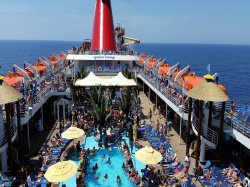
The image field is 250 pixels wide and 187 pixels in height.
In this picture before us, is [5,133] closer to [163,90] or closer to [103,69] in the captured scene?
[163,90]

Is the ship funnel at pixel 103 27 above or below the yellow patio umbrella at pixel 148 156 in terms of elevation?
above

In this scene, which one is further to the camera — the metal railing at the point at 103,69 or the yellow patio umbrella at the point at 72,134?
the metal railing at the point at 103,69

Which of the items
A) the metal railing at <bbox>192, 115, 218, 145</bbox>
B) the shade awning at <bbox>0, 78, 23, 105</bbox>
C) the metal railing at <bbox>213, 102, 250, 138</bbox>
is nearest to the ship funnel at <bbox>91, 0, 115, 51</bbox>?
the metal railing at <bbox>213, 102, 250, 138</bbox>

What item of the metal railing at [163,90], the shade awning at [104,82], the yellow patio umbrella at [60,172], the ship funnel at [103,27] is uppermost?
the ship funnel at [103,27]

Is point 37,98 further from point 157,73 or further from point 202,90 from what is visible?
point 157,73

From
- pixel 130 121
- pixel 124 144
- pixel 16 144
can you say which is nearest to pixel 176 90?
pixel 130 121

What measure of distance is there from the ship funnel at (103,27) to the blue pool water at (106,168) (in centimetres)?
1502

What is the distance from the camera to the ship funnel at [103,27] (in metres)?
29.0

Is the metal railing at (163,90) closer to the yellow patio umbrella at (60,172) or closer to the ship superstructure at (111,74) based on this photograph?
the ship superstructure at (111,74)

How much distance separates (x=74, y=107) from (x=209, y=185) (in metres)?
11.7

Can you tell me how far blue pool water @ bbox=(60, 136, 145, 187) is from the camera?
1206 cm

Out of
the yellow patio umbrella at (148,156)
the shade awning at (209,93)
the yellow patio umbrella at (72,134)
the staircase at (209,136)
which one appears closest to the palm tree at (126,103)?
the yellow patio umbrella at (72,134)

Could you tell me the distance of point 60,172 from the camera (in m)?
9.88

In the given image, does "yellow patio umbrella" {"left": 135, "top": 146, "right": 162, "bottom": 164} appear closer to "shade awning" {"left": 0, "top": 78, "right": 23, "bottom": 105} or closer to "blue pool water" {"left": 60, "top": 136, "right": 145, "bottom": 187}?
"blue pool water" {"left": 60, "top": 136, "right": 145, "bottom": 187}
